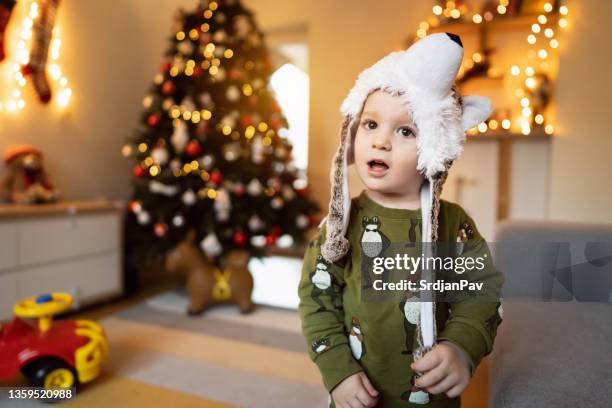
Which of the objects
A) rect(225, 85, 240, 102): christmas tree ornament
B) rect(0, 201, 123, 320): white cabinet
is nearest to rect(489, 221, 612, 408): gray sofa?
rect(225, 85, 240, 102): christmas tree ornament

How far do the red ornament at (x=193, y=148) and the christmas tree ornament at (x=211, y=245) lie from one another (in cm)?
51

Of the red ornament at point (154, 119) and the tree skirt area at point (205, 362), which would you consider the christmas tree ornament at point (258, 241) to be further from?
the red ornament at point (154, 119)

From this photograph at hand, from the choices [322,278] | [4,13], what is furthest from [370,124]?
[4,13]

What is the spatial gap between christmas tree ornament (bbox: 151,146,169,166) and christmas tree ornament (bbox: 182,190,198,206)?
24 centimetres

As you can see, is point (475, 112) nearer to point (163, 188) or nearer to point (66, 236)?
point (163, 188)

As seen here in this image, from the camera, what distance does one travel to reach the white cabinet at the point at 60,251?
7.27 ft

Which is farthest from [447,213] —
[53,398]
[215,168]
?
[215,168]

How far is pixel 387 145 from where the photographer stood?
770 millimetres

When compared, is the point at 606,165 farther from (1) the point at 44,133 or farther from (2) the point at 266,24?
(1) the point at 44,133

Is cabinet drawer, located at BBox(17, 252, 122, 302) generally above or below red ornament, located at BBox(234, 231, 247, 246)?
below

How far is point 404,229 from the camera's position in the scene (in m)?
0.83

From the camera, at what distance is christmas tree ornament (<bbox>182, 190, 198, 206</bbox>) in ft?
8.79

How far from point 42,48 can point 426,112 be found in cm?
269

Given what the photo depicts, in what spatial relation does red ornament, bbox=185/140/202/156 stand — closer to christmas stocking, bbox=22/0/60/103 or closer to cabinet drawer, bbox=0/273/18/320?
christmas stocking, bbox=22/0/60/103
